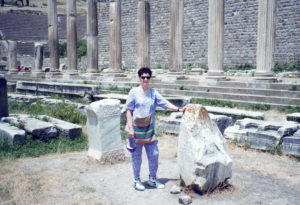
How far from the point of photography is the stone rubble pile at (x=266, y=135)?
571 cm

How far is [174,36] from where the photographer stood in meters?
13.2

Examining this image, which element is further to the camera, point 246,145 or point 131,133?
point 246,145

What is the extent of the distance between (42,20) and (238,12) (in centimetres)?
3152

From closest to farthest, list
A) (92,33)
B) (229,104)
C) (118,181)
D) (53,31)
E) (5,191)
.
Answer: (5,191), (118,181), (229,104), (92,33), (53,31)

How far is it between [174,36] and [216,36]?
215 centimetres

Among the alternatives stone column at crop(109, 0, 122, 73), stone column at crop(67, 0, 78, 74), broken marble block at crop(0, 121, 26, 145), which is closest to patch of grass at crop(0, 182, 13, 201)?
broken marble block at crop(0, 121, 26, 145)

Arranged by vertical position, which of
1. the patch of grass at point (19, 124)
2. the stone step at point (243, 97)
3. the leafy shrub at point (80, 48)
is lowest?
the patch of grass at point (19, 124)

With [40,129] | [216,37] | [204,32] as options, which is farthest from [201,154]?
[204,32]

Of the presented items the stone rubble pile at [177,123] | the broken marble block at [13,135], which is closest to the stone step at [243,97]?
the stone rubble pile at [177,123]

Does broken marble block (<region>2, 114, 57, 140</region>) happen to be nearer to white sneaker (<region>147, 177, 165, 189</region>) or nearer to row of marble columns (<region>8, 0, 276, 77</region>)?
white sneaker (<region>147, 177, 165, 189</region>)

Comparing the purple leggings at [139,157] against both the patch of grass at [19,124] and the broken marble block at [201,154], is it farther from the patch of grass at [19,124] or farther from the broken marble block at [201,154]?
the patch of grass at [19,124]

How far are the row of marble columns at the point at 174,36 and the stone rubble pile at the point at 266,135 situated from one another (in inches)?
187

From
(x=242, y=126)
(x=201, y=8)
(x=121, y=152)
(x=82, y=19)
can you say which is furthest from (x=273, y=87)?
(x=82, y=19)

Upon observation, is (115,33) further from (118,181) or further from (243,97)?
(118,181)
